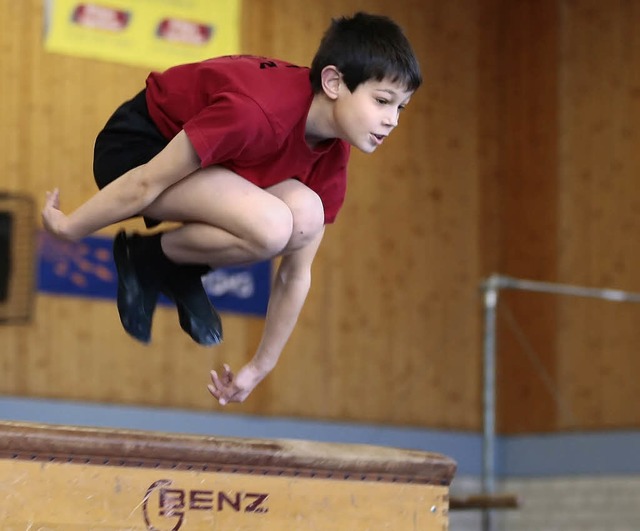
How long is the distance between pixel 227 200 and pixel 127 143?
36 cm

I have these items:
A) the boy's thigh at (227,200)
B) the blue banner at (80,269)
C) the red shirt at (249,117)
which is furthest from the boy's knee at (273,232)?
the blue banner at (80,269)

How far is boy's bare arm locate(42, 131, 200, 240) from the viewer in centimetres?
308

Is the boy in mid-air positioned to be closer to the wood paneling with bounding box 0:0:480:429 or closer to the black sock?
the black sock

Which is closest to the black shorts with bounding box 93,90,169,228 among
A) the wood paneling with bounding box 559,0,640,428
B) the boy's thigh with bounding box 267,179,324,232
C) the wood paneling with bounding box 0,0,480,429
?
the boy's thigh with bounding box 267,179,324,232

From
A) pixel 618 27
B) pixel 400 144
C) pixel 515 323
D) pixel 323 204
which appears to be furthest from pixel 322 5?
pixel 323 204

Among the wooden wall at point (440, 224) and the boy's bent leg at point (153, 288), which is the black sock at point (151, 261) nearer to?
the boy's bent leg at point (153, 288)

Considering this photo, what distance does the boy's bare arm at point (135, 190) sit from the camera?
3082 millimetres

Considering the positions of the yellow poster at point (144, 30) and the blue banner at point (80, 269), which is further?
the yellow poster at point (144, 30)

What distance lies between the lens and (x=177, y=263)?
350 cm

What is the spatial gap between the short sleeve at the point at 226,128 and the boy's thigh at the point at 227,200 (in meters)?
0.13

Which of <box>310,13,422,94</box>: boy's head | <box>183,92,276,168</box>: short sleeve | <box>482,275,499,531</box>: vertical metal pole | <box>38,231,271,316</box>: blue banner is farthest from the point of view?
<box>38,231,271,316</box>: blue banner

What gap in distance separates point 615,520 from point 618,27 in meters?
3.59

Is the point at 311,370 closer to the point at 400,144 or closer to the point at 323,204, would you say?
the point at 400,144

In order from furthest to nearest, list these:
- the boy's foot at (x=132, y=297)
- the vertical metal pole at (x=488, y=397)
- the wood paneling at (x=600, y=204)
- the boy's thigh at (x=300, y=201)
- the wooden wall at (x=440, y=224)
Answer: the wood paneling at (x=600, y=204), the wooden wall at (x=440, y=224), the vertical metal pole at (x=488, y=397), the boy's foot at (x=132, y=297), the boy's thigh at (x=300, y=201)
